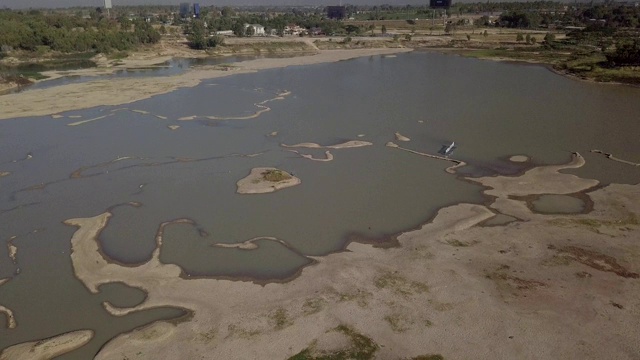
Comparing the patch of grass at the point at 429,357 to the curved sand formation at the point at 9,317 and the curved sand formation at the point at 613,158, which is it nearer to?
the curved sand formation at the point at 9,317

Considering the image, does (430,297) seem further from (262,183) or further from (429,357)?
(262,183)

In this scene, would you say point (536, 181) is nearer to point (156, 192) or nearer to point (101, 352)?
point (156, 192)

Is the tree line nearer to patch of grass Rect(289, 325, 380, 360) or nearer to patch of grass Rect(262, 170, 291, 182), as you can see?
patch of grass Rect(262, 170, 291, 182)

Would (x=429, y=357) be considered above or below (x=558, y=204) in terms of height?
below

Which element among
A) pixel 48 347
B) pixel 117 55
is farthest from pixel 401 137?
pixel 117 55

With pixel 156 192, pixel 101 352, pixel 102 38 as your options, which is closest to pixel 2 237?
pixel 156 192

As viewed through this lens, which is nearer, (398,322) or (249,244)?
(398,322)

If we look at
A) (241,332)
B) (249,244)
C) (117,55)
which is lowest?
(241,332)

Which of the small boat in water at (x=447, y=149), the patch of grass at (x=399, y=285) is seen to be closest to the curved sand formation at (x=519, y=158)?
the small boat in water at (x=447, y=149)
